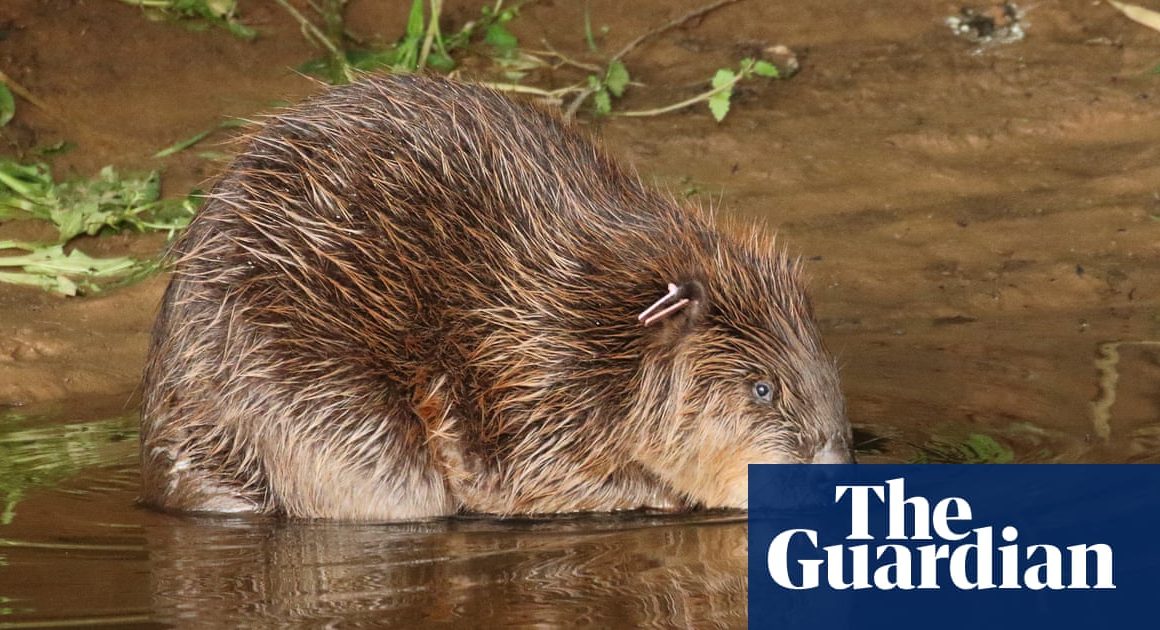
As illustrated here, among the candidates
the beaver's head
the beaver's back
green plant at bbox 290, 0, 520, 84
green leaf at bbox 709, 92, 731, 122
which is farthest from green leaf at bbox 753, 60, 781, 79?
the beaver's head

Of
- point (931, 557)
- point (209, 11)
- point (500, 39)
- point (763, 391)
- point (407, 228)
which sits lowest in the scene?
point (931, 557)

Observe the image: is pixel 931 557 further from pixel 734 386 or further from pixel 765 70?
pixel 765 70

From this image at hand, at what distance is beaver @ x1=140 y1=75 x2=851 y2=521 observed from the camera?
3.90m

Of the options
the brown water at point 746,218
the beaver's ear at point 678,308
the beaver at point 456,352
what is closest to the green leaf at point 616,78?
the brown water at point 746,218

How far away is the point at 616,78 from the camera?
7.01 metres

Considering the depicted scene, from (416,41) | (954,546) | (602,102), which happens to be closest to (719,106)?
(602,102)

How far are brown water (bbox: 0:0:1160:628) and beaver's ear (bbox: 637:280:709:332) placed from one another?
47cm

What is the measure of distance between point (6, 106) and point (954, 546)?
4590 millimetres

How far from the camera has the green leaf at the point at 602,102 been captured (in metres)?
6.78

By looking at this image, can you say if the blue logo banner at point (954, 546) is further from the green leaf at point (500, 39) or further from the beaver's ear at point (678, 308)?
the green leaf at point (500, 39)

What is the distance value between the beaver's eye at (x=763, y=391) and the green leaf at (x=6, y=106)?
401 cm

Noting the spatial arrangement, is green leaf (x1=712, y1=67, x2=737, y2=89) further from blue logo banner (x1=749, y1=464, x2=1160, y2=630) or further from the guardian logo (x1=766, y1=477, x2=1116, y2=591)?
the guardian logo (x1=766, y1=477, x2=1116, y2=591)

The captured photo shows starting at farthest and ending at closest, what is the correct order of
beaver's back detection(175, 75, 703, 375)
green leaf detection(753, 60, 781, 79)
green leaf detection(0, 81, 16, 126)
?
green leaf detection(753, 60, 781, 79), green leaf detection(0, 81, 16, 126), beaver's back detection(175, 75, 703, 375)

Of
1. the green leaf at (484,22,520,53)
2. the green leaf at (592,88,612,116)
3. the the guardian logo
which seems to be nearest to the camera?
the the guardian logo
